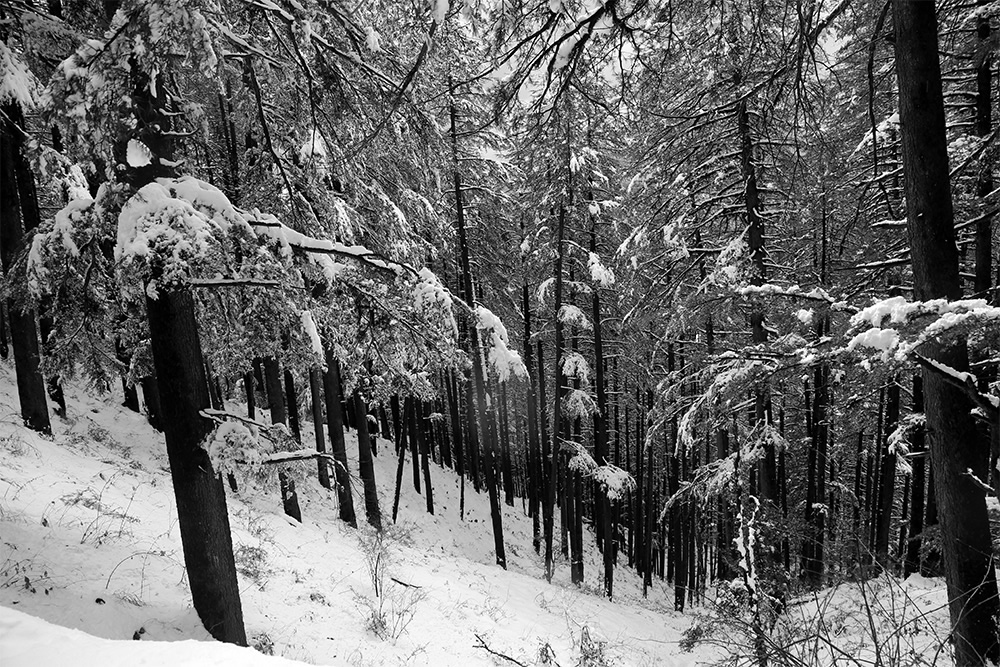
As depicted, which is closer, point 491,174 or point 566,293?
point 491,174

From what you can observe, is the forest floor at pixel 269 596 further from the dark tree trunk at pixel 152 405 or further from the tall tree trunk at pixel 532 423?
the tall tree trunk at pixel 532 423

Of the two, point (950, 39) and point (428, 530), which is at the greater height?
point (950, 39)

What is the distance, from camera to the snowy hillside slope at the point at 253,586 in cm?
471

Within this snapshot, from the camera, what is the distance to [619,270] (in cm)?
→ 1352

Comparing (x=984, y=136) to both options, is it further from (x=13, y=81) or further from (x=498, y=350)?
(x=13, y=81)

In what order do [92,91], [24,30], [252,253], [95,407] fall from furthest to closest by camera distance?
[95,407] → [24,30] → [252,253] → [92,91]

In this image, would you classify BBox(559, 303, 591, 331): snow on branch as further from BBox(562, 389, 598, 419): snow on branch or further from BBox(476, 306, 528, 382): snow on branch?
BBox(476, 306, 528, 382): snow on branch

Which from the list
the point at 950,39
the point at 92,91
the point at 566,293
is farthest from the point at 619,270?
the point at 92,91

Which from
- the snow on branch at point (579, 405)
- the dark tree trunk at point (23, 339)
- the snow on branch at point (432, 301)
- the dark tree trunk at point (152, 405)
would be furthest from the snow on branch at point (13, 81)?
the dark tree trunk at point (152, 405)

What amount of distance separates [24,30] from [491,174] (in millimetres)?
11484

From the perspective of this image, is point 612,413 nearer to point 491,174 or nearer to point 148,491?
point 491,174

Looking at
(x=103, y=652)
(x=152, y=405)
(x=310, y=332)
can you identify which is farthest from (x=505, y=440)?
(x=103, y=652)

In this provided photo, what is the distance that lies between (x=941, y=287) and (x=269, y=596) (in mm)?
8253

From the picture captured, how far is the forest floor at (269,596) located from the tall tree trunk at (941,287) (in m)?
0.75
